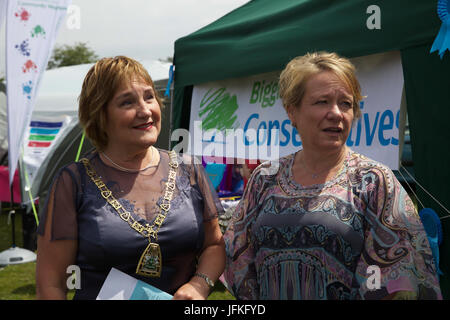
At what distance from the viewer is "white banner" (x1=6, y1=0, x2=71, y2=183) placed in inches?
184

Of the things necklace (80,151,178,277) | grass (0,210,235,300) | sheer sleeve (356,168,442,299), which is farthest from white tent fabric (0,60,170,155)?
sheer sleeve (356,168,442,299)

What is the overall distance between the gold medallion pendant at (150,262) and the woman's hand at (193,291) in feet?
0.34

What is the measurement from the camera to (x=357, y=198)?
5.11ft

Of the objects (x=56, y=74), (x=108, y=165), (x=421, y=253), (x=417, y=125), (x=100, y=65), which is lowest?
(x=421, y=253)

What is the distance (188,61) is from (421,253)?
11.4 ft

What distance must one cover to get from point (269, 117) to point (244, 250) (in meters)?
2.04

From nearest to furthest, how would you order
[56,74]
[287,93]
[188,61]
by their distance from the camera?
[287,93]
[188,61]
[56,74]

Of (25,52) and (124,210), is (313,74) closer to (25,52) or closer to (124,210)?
(124,210)

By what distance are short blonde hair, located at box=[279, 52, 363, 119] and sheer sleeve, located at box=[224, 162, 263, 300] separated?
1.12 ft

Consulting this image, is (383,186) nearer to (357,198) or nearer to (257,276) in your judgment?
(357,198)

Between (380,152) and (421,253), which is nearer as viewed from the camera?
(421,253)

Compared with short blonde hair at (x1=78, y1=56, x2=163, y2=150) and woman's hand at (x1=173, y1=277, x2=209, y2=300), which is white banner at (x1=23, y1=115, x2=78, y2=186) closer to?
short blonde hair at (x1=78, y1=56, x2=163, y2=150)
